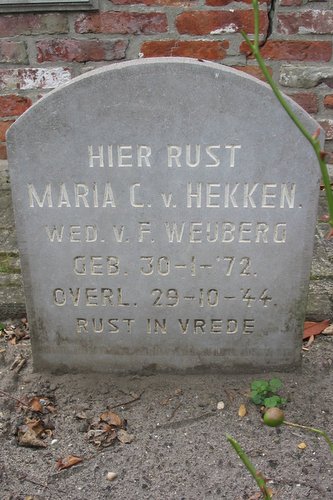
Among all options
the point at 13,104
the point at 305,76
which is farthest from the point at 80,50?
the point at 305,76

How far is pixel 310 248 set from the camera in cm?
189

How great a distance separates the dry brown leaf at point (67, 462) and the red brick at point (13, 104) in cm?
217

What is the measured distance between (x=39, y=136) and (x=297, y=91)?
187 cm

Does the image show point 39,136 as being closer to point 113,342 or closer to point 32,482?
point 113,342

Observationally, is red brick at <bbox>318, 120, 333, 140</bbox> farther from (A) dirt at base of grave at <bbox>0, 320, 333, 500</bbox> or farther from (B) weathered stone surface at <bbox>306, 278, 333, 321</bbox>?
(A) dirt at base of grave at <bbox>0, 320, 333, 500</bbox>

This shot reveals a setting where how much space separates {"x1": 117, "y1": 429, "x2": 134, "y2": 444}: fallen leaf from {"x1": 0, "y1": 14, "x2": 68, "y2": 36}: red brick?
2223mm

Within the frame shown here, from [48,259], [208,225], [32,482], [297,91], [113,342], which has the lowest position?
[32,482]

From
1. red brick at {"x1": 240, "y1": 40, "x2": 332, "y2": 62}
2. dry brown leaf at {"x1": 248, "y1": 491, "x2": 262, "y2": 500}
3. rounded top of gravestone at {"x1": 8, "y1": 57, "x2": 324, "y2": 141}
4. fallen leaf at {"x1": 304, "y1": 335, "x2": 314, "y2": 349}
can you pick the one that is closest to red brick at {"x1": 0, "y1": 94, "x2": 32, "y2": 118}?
red brick at {"x1": 240, "y1": 40, "x2": 332, "y2": 62}

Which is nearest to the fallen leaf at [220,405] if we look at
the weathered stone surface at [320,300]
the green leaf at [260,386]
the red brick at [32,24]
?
the green leaf at [260,386]

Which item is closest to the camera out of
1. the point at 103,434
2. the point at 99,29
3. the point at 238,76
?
the point at 238,76

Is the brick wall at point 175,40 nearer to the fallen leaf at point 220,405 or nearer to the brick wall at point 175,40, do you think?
the brick wall at point 175,40

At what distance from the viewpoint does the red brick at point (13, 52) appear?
3041mm

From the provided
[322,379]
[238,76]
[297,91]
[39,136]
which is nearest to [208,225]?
[238,76]

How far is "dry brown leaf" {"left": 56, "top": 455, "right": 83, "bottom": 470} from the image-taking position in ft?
5.70
